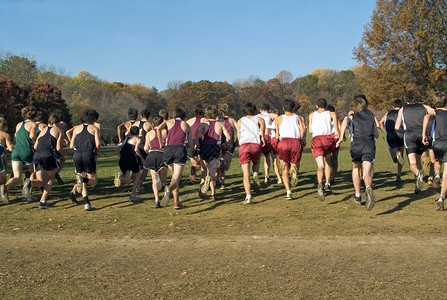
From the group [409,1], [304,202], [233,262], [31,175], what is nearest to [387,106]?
[409,1]

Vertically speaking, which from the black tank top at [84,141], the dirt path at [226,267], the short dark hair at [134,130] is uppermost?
the short dark hair at [134,130]

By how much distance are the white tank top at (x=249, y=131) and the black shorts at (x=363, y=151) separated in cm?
213

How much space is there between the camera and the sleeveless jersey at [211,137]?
972 cm

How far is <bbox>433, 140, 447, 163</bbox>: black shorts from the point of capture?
8055mm

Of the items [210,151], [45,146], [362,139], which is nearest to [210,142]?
[210,151]

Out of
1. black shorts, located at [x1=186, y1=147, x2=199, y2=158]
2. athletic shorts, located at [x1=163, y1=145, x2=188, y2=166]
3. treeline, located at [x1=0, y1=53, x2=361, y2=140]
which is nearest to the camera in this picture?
athletic shorts, located at [x1=163, y1=145, x2=188, y2=166]

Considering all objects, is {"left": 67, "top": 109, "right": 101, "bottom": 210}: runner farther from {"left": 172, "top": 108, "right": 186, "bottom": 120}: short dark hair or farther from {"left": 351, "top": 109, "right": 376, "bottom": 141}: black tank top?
{"left": 351, "top": 109, "right": 376, "bottom": 141}: black tank top

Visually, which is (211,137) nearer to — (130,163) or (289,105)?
(289,105)

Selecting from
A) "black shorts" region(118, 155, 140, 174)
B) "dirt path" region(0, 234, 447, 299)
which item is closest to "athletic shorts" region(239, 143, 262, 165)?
"black shorts" region(118, 155, 140, 174)

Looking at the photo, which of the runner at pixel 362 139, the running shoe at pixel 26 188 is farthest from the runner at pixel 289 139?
the running shoe at pixel 26 188

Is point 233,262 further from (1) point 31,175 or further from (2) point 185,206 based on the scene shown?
(1) point 31,175

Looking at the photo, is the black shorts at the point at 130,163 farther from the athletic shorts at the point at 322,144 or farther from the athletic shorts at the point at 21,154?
the athletic shorts at the point at 322,144

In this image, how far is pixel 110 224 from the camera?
7.88 m

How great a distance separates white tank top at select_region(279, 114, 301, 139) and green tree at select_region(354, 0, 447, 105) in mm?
27225
